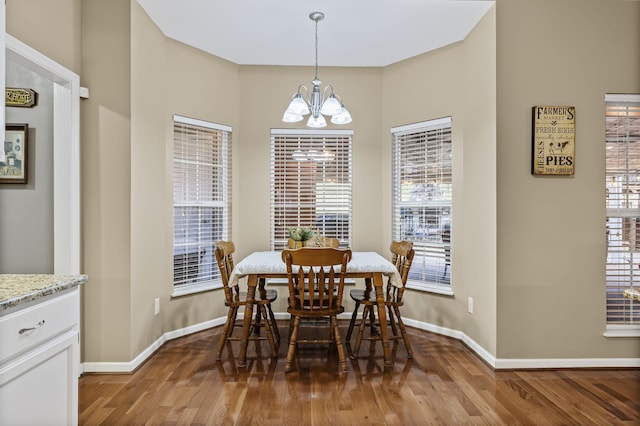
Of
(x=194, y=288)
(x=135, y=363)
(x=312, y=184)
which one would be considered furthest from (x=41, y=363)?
(x=312, y=184)

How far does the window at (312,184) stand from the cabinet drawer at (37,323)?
9.09 ft

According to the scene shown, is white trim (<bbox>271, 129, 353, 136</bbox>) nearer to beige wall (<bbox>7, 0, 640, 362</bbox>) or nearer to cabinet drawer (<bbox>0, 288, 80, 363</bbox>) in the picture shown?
beige wall (<bbox>7, 0, 640, 362</bbox>)

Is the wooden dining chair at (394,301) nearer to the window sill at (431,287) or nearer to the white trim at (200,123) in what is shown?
the window sill at (431,287)

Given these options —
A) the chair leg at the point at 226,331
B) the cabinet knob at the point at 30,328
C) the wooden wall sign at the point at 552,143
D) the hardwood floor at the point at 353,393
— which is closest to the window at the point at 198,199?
the chair leg at the point at 226,331

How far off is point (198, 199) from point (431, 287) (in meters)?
2.60

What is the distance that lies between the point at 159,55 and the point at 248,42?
2.79 feet

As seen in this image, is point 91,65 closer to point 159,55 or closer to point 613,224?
point 159,55

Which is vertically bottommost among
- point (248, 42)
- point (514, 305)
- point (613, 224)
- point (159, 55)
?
point (514, 305)

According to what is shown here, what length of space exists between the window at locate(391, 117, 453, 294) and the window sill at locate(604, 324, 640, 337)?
1294 millimetres

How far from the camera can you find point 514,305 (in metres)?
2.95

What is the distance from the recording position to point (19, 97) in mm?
2729

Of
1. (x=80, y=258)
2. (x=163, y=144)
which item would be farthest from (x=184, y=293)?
(x=163, y=144)

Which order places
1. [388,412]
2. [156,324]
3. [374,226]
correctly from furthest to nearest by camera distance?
[374,226]
[156,324]
[388,412]

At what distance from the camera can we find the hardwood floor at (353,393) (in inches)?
87.8
